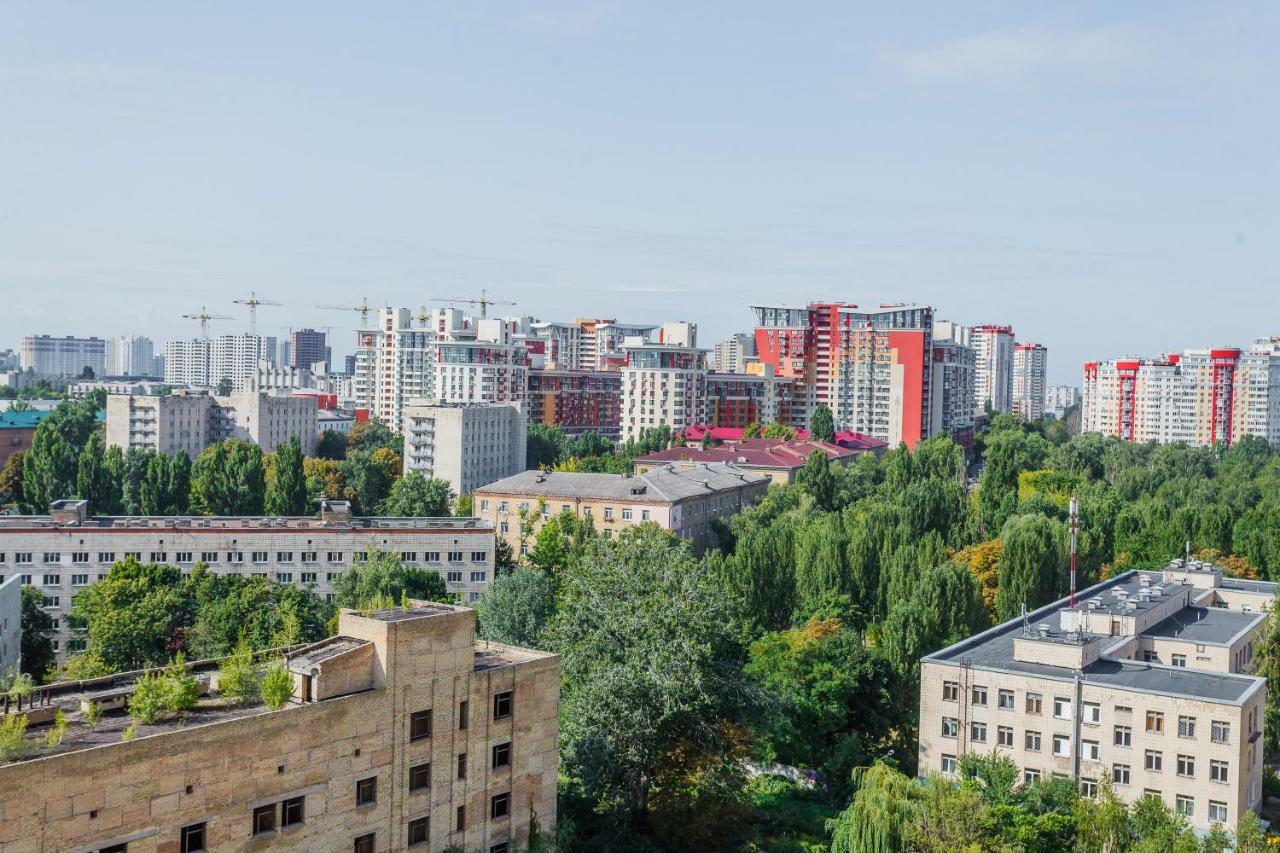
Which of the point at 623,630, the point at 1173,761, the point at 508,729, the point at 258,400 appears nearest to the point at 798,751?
the point at 623,630

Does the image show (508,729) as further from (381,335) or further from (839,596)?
(381,335)

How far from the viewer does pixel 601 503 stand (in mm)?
58938

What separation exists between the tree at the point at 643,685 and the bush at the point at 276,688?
30.5 ft

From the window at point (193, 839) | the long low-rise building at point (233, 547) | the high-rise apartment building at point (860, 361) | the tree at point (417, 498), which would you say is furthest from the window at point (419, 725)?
the high-rise apartment building at point (860, 361)

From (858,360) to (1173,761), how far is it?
8901 centimetres

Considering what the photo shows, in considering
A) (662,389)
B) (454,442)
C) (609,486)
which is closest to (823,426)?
(662,389)

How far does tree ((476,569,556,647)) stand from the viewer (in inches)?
1570

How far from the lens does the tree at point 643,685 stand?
26875 millimetres

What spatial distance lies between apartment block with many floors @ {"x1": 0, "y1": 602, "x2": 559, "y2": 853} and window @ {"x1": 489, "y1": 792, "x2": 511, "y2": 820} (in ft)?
0.12

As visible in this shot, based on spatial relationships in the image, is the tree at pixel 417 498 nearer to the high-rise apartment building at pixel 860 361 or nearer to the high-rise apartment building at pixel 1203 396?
the high-rise apartment building at pixel 860 361

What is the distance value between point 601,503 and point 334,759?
131 ft

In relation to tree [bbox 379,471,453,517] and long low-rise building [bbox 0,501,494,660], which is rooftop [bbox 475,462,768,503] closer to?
tree [bbox 379,471,453,517]

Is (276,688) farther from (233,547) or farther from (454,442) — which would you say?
(454,442)

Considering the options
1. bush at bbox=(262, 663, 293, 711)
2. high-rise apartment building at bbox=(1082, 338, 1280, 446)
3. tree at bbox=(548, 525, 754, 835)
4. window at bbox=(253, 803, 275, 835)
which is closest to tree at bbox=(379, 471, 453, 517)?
tree at bbox=(548, 525, 754, 835)
